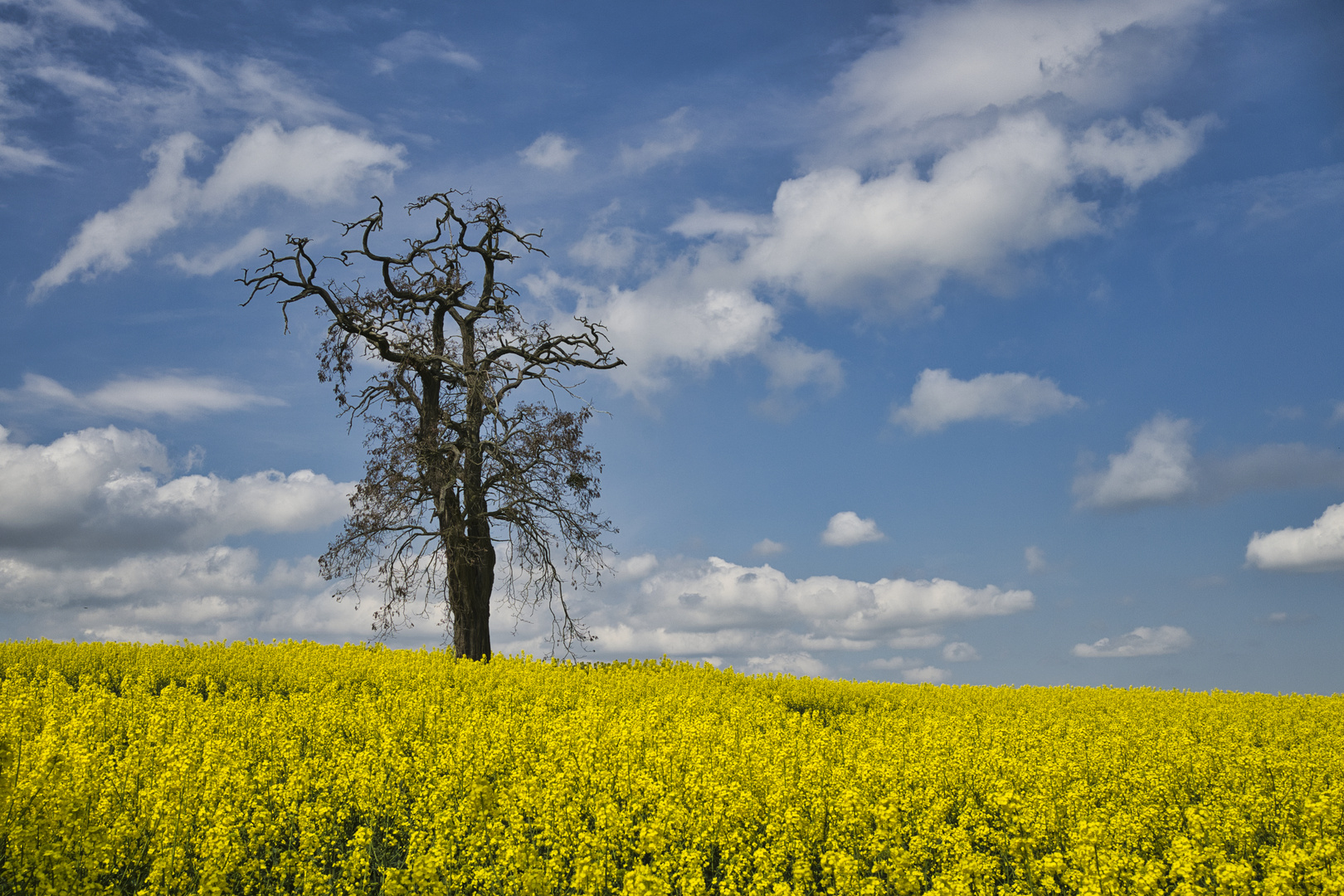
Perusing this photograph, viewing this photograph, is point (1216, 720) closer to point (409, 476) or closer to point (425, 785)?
point (425, 785)

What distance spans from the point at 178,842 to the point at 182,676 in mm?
8015

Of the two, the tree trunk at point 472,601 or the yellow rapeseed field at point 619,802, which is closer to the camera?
the yellow rapeseed field at point 619,802

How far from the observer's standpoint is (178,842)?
18.1ft

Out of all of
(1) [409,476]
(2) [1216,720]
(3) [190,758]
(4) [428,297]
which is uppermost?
(4) [428,297]

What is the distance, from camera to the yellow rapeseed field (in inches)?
194

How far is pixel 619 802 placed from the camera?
21.1 ft

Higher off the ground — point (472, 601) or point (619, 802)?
point (472, 601)

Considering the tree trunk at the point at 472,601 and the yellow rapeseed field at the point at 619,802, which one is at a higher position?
the tree trunk at the point at 472,601

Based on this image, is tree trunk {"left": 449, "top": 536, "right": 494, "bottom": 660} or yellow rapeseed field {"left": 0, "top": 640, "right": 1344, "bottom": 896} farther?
tree trunk {"left": 449, "top": 536, "right": 494, "bottom": 660}

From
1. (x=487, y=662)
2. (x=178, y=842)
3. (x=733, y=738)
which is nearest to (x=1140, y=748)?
(x=733, y=738)

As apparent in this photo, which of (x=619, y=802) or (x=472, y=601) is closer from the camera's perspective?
(x=619, y=802)

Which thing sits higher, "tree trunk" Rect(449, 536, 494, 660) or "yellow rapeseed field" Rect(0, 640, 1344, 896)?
"tree trunk" Rect(449, 536, 494, 660)

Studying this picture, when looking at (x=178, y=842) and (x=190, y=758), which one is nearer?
(x=178, y=842)

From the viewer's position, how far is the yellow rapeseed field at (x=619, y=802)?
194 inches
